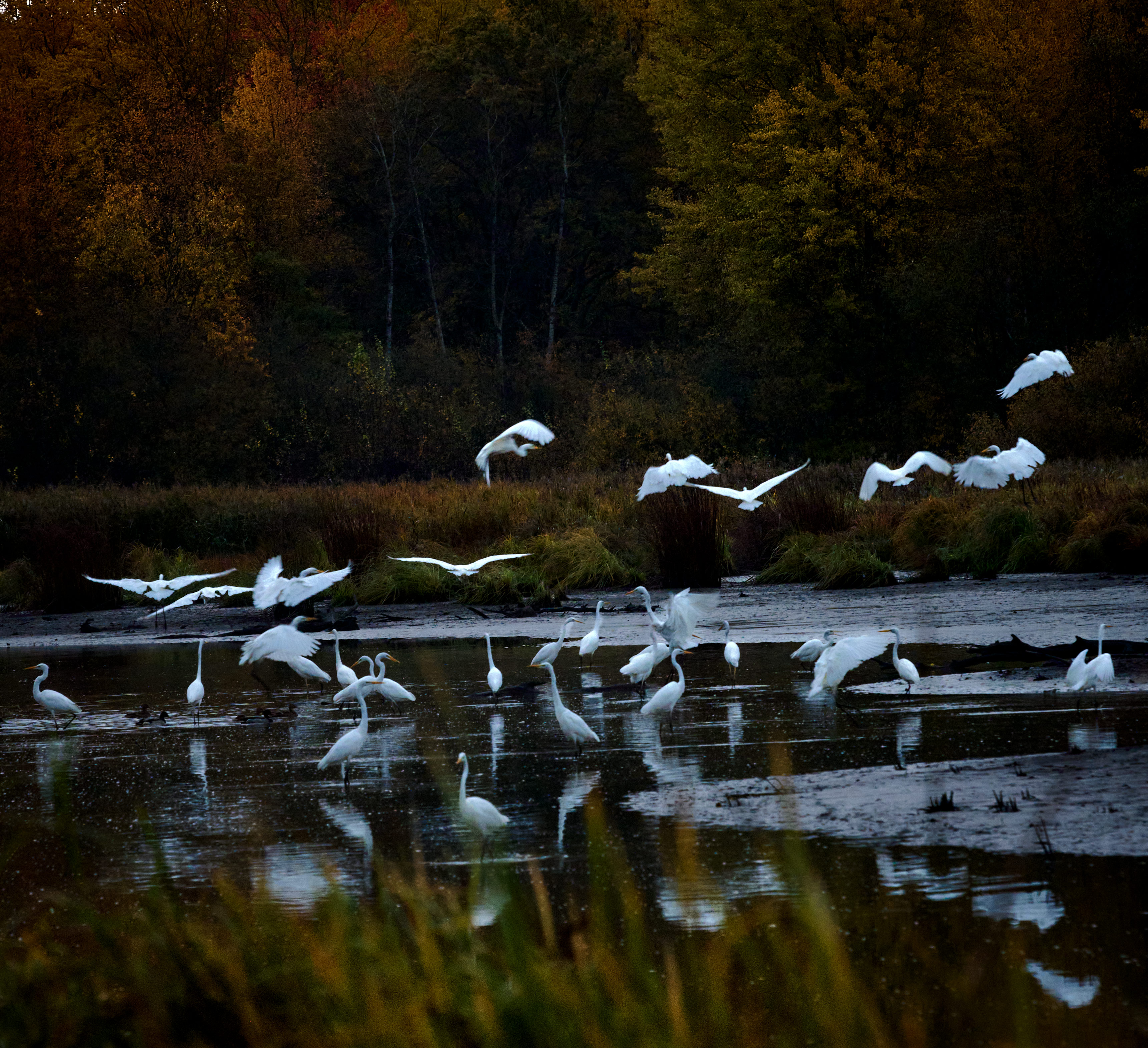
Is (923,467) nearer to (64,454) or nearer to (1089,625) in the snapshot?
(1089,625)

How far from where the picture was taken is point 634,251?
165 feet

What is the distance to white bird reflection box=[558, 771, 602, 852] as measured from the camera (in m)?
7.21

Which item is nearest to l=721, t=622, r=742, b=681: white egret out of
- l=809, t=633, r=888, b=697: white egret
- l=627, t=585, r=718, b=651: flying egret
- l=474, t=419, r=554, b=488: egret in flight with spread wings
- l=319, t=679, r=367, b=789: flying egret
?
l=627, t=585, r=718, b=651: flying egret

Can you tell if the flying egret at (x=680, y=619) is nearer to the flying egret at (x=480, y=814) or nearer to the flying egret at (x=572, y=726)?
the flying egret at (x=572, y=726)

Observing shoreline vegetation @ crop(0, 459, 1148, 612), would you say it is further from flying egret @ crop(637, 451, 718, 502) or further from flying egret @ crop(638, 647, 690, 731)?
flying egret @ crop(638, 647, 690, 731)

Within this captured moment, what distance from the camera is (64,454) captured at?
36.7 metres

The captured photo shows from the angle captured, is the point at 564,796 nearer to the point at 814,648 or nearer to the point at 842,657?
the point at 842,657

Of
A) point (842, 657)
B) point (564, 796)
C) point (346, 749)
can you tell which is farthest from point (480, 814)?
point (842, 657)

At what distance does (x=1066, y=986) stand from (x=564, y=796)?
11.5 feet

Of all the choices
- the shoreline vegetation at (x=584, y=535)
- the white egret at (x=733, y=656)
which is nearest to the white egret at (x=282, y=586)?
the white egret at (x=733, y=656)

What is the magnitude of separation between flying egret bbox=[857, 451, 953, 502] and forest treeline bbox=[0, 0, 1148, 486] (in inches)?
547

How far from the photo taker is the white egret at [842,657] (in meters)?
10.0

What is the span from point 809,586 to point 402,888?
16.0 metres

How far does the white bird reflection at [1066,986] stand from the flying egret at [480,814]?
2609mm
